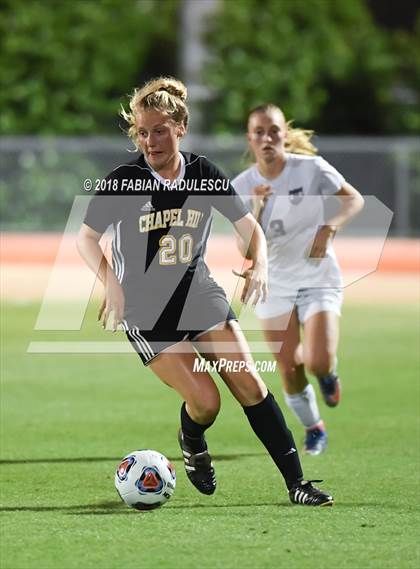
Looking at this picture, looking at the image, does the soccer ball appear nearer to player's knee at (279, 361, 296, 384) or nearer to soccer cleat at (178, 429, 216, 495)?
soccer cleat at (178, 429, 216, 495)

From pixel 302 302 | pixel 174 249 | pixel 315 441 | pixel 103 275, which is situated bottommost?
pixel 103 275

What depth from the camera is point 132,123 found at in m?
7.59

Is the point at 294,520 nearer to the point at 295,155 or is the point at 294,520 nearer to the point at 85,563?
the point at 85,563

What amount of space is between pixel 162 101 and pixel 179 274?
93 cm

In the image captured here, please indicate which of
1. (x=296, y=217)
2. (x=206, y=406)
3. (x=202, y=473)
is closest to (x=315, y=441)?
(x=296, y=217)

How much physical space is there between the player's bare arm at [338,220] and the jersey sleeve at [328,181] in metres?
0.04

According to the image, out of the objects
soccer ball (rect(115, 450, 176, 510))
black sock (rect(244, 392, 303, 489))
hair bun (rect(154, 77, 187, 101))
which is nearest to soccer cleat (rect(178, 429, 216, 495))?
soccer ball (rect(115, 450, 176, 510))

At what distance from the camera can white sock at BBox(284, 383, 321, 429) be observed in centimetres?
951

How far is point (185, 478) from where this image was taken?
27.5 ft

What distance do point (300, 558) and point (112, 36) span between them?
23158 millimetres

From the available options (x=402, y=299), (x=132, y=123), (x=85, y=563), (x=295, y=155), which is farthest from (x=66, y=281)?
(x=85, y=563)

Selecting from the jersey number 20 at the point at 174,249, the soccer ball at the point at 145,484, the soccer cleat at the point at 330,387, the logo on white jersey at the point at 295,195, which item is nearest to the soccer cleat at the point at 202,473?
the soccer ball at the point at 145,484

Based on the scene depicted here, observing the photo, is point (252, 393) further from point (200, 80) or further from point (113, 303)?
point (200, 80)

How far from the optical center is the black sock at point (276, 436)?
7379mm
